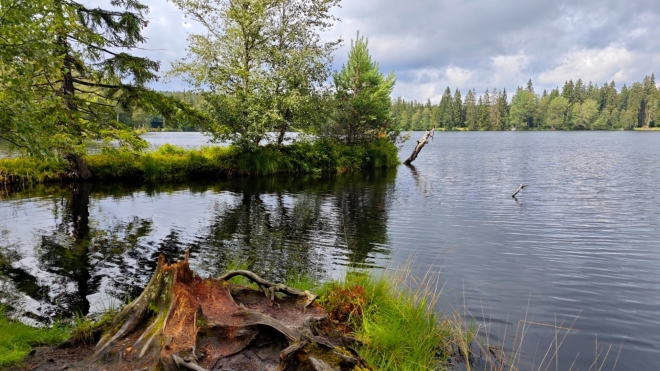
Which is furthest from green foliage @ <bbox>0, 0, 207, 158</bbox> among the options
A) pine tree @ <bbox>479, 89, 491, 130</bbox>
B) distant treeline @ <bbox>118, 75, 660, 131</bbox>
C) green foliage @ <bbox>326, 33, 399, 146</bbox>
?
pine tree @ <bbox>479, 89, 491, 130</bbox>

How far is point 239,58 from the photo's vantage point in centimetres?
3050

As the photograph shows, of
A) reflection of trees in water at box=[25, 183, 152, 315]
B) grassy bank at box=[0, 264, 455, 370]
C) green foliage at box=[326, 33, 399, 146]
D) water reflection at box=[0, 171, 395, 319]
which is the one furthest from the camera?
green foliage at box=[326, 33, 399, 146]

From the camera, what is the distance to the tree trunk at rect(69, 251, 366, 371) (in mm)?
4344

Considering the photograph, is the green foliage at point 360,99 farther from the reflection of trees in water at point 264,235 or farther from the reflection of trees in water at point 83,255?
the reflection of trees in water at point 83,255

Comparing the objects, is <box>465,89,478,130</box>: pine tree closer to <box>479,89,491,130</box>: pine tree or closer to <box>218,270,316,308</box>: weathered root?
<box>479,89,491,130</box>: pine tree

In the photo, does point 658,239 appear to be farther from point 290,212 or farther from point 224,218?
point 224,218

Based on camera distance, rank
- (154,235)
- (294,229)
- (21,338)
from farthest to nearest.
Answer: (294,229) → (154,235) → (21,338)

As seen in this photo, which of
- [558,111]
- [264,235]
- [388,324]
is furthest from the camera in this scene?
[558,111]

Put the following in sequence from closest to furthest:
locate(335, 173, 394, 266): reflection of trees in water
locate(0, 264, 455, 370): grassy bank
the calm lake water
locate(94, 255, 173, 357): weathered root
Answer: locate(94, 255, 173, 357): weathered root < locate(0, 264, 455, 370): grassy bank < the calm lake water < locate(335, 173, 394, 266): reflection of trees in water

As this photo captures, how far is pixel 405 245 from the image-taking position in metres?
13.4

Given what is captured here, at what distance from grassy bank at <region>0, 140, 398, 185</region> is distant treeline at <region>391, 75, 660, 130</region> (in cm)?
10415

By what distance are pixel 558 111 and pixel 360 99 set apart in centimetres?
14437

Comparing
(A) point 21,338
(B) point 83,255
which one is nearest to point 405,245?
(B) point 83,255

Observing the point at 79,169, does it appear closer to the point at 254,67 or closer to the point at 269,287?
the point at 254,67
